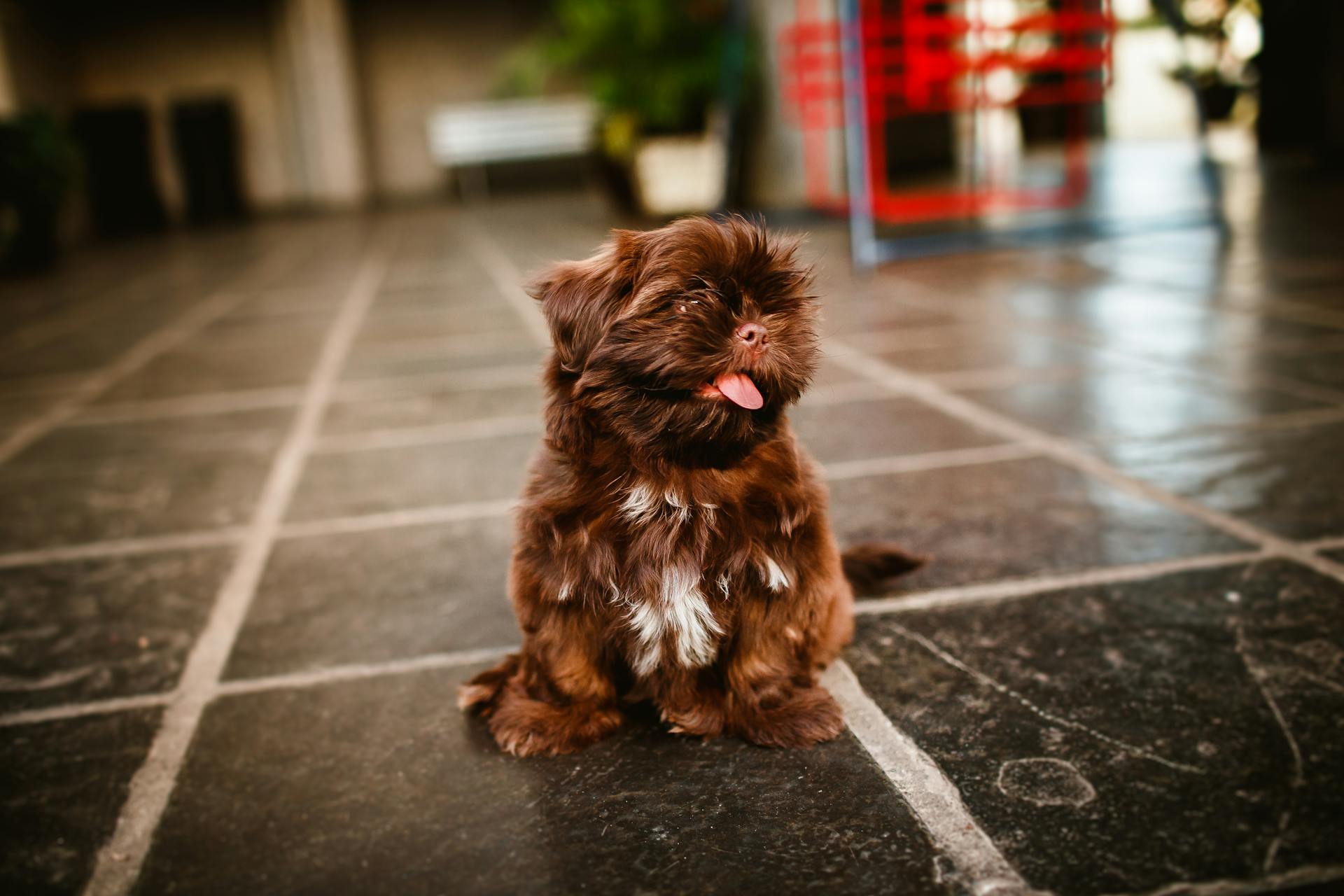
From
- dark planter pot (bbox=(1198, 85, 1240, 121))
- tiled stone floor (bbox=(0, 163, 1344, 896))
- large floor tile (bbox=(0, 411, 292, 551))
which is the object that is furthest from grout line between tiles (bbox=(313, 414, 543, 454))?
dark planter pot (bbox=(1198, 85, 1240, 121))

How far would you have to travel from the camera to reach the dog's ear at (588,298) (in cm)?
144

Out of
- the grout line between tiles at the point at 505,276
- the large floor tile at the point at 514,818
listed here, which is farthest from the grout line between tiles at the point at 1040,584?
the grout line between tiles at the point at 505,276

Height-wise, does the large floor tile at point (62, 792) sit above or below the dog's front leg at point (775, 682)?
below

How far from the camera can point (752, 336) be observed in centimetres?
142

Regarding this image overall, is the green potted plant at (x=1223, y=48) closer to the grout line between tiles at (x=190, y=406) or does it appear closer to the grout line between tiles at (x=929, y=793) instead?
the grout line between tiles at (x=190, y=406)

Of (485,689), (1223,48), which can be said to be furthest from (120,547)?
(1223,48)

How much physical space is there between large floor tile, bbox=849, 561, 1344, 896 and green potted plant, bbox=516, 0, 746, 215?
7.65 metres

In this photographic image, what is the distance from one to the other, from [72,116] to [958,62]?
1556 cm

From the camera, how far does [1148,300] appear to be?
4840 millimetres

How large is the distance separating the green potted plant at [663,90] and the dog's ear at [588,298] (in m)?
7.96

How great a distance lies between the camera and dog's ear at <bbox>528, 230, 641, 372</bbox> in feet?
4.73

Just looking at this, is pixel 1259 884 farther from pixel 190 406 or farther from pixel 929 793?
pixel 190 406

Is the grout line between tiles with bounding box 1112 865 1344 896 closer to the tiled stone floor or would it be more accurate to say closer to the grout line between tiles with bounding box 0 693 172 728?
the tiled stone floor

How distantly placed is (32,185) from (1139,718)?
36.0 ft
